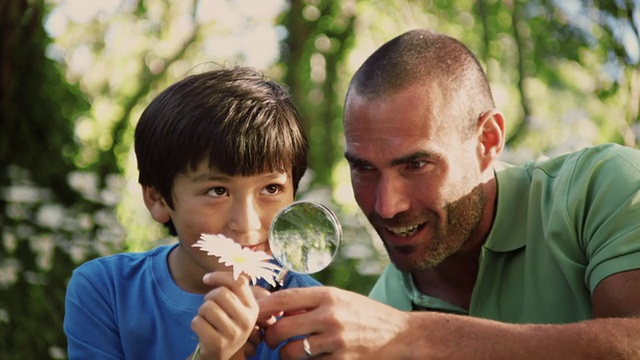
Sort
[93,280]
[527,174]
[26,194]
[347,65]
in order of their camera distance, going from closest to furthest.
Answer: [93,280], [527,174], [26,194], [347,65]

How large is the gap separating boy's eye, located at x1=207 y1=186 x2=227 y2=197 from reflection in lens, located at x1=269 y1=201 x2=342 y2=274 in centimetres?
33

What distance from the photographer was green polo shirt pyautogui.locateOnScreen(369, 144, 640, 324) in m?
3.08

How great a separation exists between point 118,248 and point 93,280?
2.86 metres

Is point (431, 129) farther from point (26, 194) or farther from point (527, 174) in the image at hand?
point (26, 194)

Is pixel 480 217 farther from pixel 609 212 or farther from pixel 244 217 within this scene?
pixel 244 217

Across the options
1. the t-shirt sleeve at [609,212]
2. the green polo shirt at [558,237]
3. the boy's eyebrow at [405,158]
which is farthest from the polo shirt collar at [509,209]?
the boy's eyebrow at [405,158]

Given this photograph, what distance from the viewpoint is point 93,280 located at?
3.03 meters

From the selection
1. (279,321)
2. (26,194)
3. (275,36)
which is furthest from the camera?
(275,36)

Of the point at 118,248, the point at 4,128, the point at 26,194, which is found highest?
the point at 4,128

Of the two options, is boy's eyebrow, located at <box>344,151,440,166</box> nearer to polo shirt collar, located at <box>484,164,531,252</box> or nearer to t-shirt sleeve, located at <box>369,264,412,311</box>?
polo shirt collar, located at <box>484,164,531,252</box>

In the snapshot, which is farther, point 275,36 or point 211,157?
point 275,36

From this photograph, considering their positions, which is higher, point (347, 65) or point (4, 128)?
point (4, 128)

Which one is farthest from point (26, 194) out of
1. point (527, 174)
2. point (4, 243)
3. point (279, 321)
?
point (279, 321)

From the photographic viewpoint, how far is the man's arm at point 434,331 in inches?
97.7
